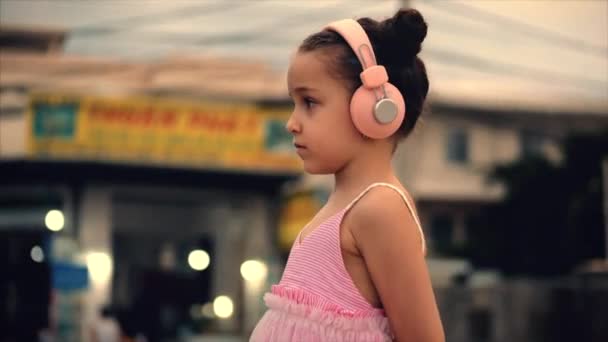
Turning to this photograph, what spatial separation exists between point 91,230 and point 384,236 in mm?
24149

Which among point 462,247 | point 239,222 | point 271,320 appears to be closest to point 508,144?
point 462,247

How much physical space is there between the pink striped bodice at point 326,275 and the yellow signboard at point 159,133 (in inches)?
853

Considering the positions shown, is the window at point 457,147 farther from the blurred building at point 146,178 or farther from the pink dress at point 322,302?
the pink dress at point 322,302

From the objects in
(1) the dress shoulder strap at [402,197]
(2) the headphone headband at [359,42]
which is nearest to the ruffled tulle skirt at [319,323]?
(1) the dress shoulder strap at [402,197]

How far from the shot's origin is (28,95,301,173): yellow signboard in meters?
23.7

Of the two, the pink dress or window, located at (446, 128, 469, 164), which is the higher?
the pink dress

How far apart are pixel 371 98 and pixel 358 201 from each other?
187 millimetres

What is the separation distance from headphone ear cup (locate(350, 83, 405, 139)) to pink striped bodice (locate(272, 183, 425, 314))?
98 millimetres

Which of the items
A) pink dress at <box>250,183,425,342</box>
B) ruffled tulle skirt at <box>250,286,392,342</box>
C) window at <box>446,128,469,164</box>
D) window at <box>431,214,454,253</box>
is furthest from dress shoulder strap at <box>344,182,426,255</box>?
window at <box>431,214,454,253</box>

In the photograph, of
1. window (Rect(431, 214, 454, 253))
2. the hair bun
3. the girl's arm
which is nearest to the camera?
the girl's arm

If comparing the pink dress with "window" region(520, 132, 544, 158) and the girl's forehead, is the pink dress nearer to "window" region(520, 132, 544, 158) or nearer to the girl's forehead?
the girl's forehead

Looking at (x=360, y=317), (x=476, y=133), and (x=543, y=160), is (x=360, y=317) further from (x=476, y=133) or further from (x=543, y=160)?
(x=476, y=133)

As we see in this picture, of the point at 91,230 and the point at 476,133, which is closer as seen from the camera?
the point at 91,230

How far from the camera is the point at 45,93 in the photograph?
23750 millimetres
